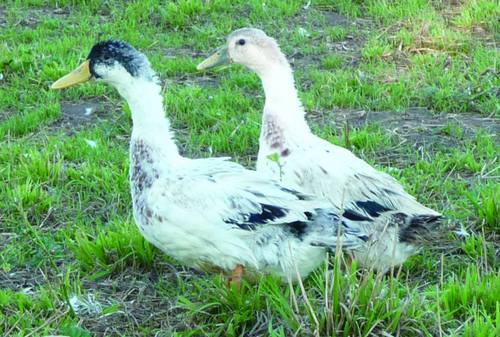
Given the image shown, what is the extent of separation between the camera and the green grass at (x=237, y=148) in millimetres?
3768

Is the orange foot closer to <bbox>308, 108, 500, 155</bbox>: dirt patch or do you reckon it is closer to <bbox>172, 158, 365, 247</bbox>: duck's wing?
<bbox>172, 158, 365, 247</bbox>: duck's wing

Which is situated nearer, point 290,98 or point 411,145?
point 290,98

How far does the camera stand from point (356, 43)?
845cm

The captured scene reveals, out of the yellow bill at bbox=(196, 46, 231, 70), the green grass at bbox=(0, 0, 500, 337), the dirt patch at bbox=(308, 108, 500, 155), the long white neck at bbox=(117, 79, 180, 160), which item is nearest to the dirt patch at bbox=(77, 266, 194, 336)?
the green grass at bbox=(0, 0, 500, 337)

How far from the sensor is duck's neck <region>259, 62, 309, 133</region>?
4930mm

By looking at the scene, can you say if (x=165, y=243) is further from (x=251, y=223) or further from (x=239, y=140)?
(x=239, y=140)

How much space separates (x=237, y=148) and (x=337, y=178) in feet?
5.66

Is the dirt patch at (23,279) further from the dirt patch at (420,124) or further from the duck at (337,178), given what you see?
the dirt patch at (420,124)

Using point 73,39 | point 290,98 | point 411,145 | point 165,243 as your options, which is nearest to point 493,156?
point 411,145

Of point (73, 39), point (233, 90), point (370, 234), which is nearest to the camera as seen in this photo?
point (370, 234)

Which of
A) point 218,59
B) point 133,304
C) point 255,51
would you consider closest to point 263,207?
point 133,304

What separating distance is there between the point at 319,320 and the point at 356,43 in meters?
5.39

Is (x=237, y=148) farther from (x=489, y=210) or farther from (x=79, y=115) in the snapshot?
(x=489, y=210)

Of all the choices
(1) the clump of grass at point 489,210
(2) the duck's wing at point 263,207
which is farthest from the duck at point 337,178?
(1) the clump of grass at point 489,210
